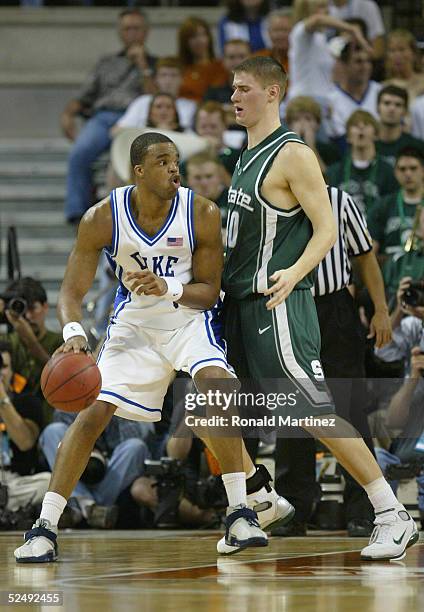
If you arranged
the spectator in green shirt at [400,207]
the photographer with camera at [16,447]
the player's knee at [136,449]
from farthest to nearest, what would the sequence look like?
1. the spectator in green shirt at [400,207]
2. the player's knee at [136,449]
3. the photographer with camera at [16,447]

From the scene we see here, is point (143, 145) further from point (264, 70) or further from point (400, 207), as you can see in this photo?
point (400, 207)

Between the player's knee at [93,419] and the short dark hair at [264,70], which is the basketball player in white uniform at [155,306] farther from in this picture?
the short dark hair at [264,70]

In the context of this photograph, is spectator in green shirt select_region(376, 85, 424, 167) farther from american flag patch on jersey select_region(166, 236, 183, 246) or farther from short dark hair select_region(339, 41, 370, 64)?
american flag patch on jersey select_region(166, 236, 183, 246)

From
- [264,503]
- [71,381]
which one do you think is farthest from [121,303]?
[264,503]

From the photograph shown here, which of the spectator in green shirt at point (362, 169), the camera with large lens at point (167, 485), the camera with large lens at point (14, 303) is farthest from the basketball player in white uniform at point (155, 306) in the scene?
the spectator in green shirt at point (362, 169)

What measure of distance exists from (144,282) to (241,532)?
3.59 ft

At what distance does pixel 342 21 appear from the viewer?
10.8 metres

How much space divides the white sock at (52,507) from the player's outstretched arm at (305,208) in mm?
1141

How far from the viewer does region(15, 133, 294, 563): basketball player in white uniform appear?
17.5 feet

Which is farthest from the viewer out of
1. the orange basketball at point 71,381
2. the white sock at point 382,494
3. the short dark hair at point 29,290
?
the short dark hair at point 29,290

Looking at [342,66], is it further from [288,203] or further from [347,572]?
[347,572]

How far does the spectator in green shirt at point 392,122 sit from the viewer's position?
381 inches

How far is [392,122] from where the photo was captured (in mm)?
9727

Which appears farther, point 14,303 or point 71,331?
point 14,303
